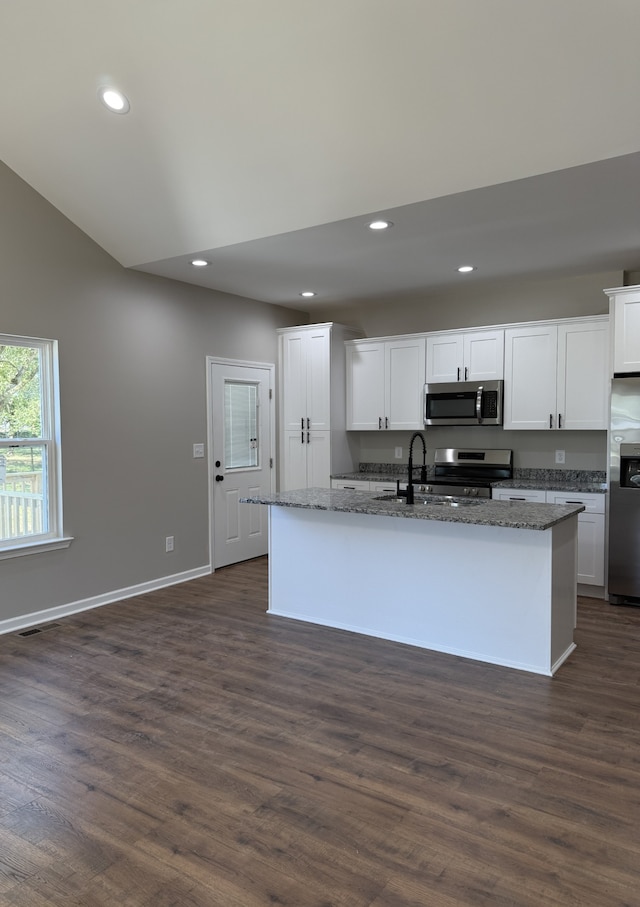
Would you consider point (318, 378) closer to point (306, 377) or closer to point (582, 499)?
point (306, 377)

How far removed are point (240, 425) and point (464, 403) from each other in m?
A: 2.18

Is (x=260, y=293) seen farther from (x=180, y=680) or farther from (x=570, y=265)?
(x=180, y=680)

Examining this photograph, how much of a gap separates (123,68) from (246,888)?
3.61 metres

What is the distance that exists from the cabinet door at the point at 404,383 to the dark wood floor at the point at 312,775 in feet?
8.51

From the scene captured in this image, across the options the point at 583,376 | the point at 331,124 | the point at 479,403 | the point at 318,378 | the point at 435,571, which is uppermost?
the point at 331,124

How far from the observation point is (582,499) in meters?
4.82

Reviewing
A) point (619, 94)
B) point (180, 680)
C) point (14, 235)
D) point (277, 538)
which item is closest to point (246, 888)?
point (180, 680)

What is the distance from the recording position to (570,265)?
A: 4840 millimetres

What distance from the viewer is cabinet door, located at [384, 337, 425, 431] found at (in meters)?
5.85

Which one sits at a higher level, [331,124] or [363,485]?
[331,124]

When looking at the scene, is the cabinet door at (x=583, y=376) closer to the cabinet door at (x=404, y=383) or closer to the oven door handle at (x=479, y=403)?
the oven door handle at (x=479, y=403)

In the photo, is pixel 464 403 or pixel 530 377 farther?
pixel 464 403

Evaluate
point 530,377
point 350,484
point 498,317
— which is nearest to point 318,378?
point 350,484

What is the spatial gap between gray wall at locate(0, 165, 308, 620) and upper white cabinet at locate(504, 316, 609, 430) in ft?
8.78
